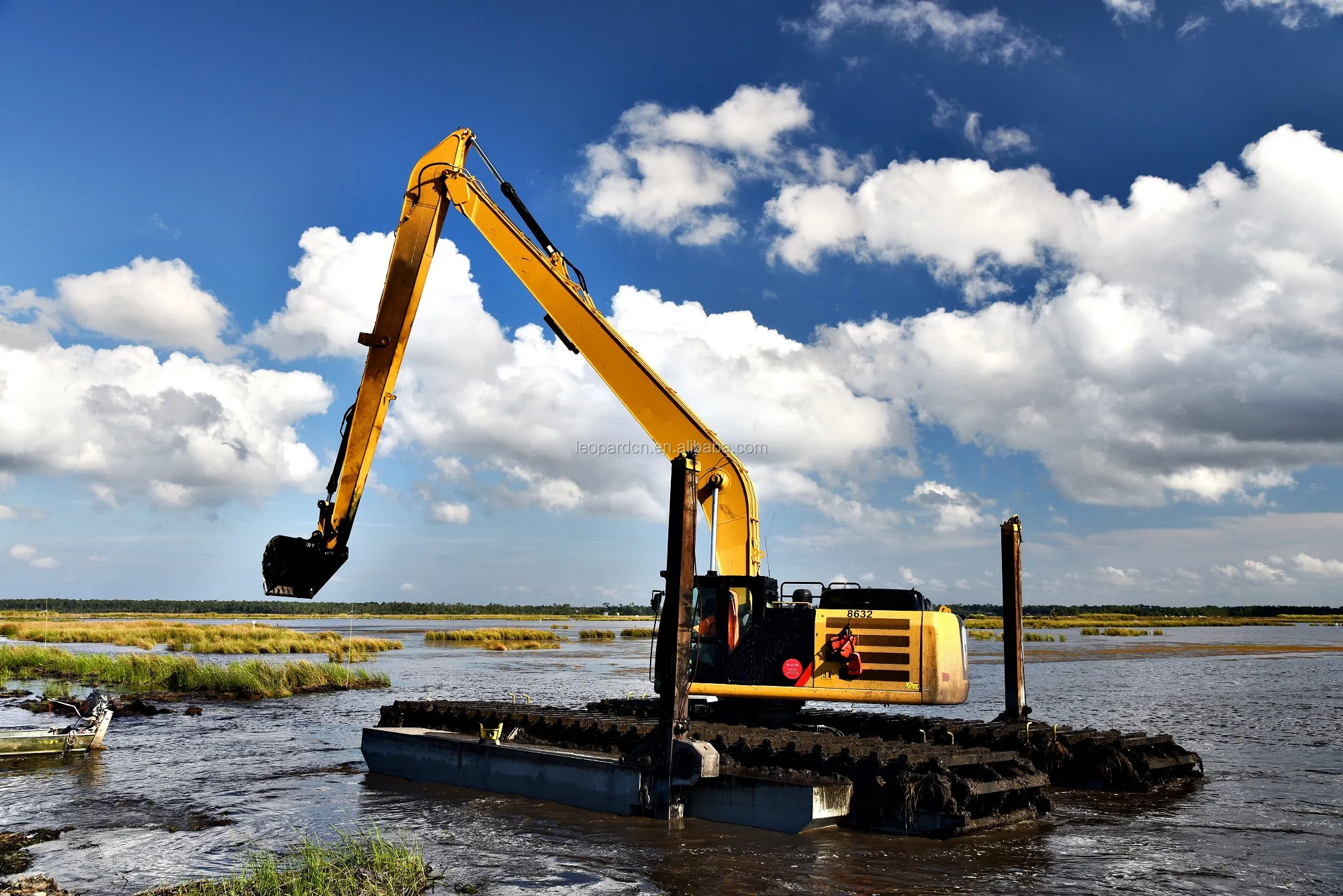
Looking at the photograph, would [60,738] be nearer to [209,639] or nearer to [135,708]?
[135,708]

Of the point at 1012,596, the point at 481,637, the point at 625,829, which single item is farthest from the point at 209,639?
the point at 1012,596

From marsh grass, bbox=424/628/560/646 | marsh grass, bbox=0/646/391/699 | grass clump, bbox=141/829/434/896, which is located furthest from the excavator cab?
marsh grass, bbox=424/628/560/646

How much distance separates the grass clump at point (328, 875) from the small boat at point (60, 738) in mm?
8808

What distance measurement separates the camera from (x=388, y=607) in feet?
654

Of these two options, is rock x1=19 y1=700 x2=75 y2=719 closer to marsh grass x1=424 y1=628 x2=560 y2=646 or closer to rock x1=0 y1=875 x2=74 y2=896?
rock x1=0 y1=875 x2=74 y2=896

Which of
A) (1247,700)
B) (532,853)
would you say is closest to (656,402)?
(532,853)

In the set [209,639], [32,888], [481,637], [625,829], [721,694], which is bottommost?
[481,637]

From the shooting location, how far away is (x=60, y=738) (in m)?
16.6

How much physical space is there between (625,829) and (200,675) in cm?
2204

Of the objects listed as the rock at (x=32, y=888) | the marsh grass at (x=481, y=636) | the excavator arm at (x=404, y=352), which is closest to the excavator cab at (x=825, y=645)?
the excavator arm at (x=404, y=352)

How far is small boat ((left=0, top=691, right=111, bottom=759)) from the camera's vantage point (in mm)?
15914

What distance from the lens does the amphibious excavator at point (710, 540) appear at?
1298 centimetres

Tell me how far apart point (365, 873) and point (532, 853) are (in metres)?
2.30

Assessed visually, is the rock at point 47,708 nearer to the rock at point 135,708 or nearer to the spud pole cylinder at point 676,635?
the rock at point 135,708
